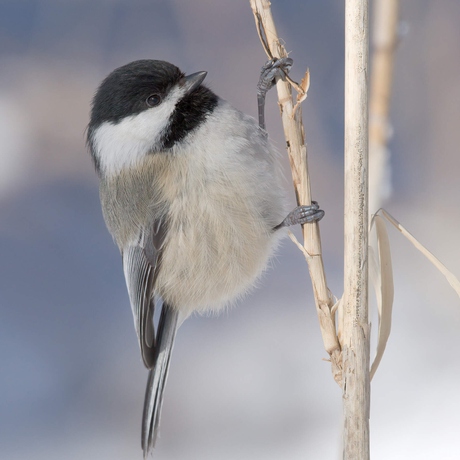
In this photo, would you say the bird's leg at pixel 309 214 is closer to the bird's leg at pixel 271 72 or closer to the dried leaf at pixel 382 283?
the dried leaf at pixel 382 283

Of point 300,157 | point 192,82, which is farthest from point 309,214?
point 192,82

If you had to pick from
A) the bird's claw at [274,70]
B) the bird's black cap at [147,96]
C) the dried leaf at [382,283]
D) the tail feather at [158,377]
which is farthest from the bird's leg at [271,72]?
the tail feather at [158,377]

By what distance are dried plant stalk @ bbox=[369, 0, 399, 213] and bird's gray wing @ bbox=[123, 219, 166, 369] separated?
1.32 ft

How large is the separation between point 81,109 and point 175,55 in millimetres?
242

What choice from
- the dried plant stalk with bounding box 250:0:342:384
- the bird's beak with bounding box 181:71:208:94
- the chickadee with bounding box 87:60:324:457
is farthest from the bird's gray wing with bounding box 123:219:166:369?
the dried plant stalk with bounding box 250:0:342:384

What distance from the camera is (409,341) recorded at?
1291 millimetres

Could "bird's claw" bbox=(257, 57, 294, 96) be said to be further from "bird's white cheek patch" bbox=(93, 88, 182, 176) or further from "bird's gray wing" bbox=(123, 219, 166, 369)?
"bird's gray wing" bbox=(123, 219, 166, 369)

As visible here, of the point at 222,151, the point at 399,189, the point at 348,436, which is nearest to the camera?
the point at 348,436

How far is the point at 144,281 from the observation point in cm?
114

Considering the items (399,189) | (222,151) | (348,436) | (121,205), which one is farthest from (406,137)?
(348,436)

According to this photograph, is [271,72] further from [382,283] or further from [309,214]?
[382,283]

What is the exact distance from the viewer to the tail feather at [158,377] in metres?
1.05

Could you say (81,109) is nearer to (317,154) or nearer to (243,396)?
(317,154)

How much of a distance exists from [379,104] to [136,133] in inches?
16.3
